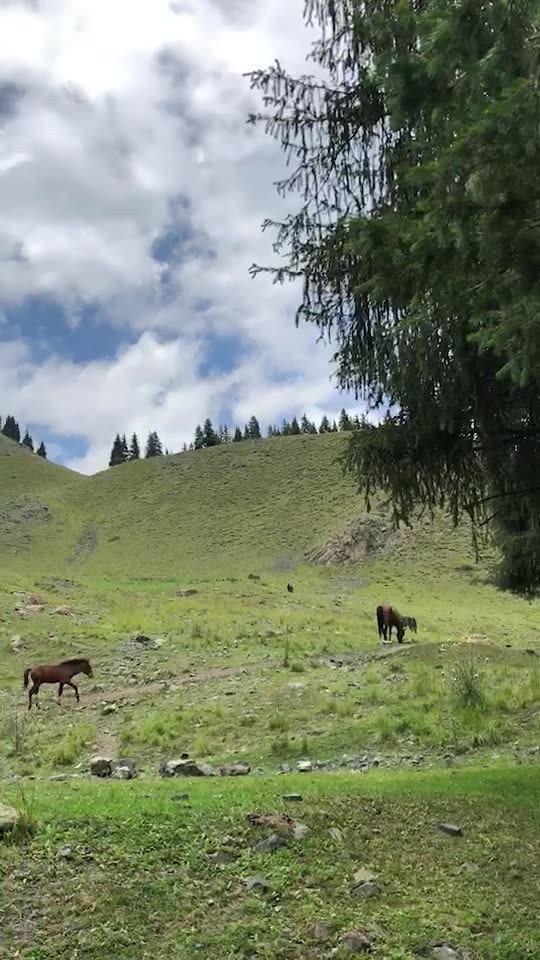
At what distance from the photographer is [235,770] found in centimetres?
1133

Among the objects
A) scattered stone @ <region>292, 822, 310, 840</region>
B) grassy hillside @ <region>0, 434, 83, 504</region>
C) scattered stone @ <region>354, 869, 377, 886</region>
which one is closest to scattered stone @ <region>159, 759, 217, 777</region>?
scattered stone @ <region>292, 822, 310, 840</region>

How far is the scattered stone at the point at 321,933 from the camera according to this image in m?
4.95

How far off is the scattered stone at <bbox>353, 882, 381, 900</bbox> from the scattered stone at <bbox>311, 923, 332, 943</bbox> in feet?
1.65

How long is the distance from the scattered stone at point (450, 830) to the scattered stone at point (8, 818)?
348 cm

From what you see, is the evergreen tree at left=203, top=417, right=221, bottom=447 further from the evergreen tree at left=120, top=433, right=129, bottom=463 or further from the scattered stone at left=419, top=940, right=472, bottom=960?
the scattered stone at left=419, top=940, right=472, bottom=960

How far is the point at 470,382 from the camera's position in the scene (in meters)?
8.82

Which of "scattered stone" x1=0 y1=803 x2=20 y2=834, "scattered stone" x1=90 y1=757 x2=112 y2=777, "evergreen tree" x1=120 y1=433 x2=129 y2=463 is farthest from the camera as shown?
"evergreen tree" x1=120 y1=433 x2=129 y2=463

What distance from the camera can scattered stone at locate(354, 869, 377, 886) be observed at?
18.6 ft


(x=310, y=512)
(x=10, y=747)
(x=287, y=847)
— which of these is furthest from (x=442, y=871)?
(x=310, y=512)

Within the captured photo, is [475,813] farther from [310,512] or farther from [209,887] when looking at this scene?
[310,512]

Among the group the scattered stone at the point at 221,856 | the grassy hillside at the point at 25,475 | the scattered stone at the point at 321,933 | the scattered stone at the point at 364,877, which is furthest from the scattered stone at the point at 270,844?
the grassy hillside at the point at 25,475

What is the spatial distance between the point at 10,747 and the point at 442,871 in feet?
33.5

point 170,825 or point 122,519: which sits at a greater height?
point 122,519

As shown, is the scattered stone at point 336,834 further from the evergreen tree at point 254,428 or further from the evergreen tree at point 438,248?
the evergreen tree at point 254,428
